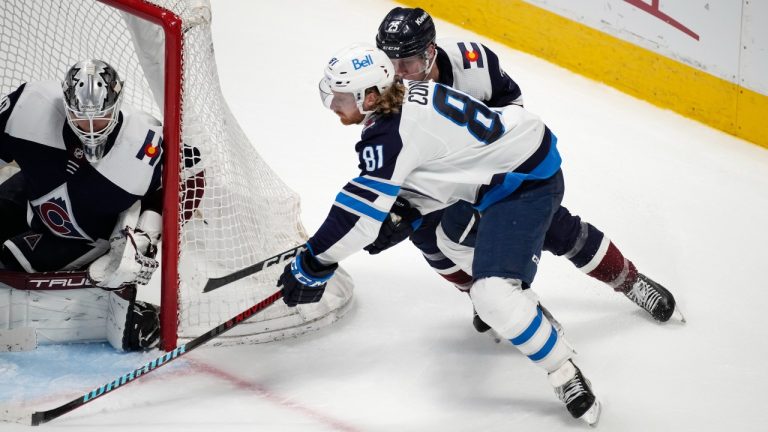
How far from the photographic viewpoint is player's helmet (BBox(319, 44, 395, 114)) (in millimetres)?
2531

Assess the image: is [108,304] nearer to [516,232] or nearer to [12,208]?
[12,208]

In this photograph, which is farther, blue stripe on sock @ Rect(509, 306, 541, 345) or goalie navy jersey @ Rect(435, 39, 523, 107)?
goalie navy jersey @ Rect(435, 39, 523, 107)

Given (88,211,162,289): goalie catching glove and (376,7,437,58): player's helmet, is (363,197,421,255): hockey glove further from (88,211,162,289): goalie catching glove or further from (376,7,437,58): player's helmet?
(88,211,162,289): goalie catching glove

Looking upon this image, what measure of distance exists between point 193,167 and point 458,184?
0.81 meters

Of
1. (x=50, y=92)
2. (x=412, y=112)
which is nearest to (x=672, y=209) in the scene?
(x=412, y=112)

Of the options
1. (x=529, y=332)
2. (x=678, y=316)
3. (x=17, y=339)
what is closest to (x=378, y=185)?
(x=529, y=332)

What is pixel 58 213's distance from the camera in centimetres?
288

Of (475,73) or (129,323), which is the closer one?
(129,323)

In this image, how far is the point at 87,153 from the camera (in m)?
2.75

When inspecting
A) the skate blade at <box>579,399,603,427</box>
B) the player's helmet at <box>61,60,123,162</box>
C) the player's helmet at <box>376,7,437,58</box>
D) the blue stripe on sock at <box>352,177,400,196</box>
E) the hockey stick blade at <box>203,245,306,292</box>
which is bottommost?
the skate blade at <box>579,399,603,427</box>

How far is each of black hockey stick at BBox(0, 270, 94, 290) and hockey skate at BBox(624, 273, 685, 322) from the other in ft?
5.92

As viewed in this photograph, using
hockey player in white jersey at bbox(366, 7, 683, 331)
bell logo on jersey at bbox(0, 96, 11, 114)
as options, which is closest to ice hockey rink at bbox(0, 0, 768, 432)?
hockey player in white jersey at bbox(366, 7, 683, 331)

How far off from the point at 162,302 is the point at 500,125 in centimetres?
114

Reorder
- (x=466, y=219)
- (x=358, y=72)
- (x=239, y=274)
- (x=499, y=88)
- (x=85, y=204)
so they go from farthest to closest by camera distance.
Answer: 1. (x=499, y=88)
2. (x=466, y=219)
3. (x=239, y=274)
4. (x=85, y=204)
5. (x=358, y=72)
